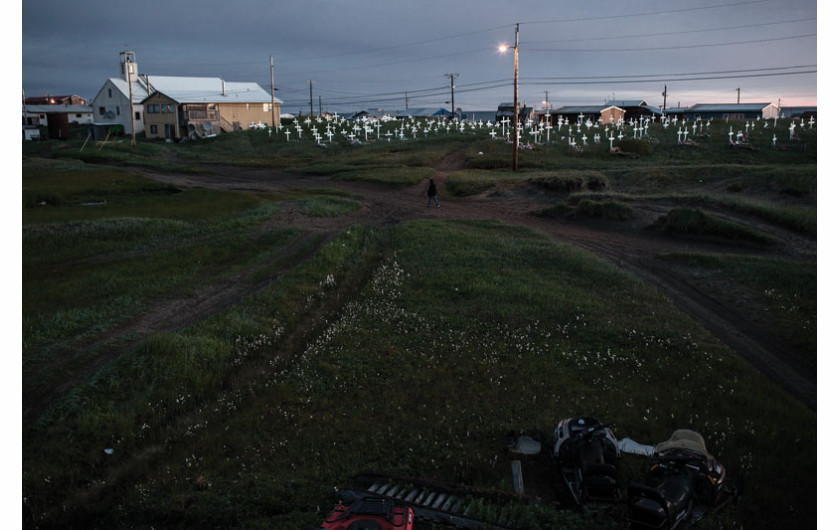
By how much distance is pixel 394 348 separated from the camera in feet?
42.7

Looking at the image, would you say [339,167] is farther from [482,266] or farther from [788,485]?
[788,485]

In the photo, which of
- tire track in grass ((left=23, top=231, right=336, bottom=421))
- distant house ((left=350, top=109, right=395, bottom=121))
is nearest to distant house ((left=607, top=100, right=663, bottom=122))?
distant house ((left=350, top=109, right=395, bottom=121))

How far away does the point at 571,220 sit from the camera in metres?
29.1

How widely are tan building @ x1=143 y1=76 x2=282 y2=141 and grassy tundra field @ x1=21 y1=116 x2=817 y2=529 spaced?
58.7 meters

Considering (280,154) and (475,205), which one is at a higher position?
(280,154)

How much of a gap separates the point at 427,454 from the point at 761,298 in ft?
41.4

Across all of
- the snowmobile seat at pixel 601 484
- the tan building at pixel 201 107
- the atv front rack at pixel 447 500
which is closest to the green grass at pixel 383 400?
the atv front rack at pixel 447 500

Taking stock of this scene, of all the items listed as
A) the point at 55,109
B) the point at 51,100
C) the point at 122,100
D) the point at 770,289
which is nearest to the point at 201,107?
the point at 122,100

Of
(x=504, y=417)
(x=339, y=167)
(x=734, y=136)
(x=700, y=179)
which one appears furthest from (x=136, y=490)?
(x=734, y=136)

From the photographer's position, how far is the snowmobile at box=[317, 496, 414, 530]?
560 centimetres

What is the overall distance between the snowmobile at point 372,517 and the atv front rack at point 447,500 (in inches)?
25.6

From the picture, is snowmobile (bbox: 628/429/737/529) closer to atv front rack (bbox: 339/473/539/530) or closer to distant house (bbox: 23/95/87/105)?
atv front rack (bbox: 339/473/539/530)

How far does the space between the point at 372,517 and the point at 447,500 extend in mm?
1968

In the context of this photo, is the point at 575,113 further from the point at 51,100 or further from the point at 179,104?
the point at 51,100
